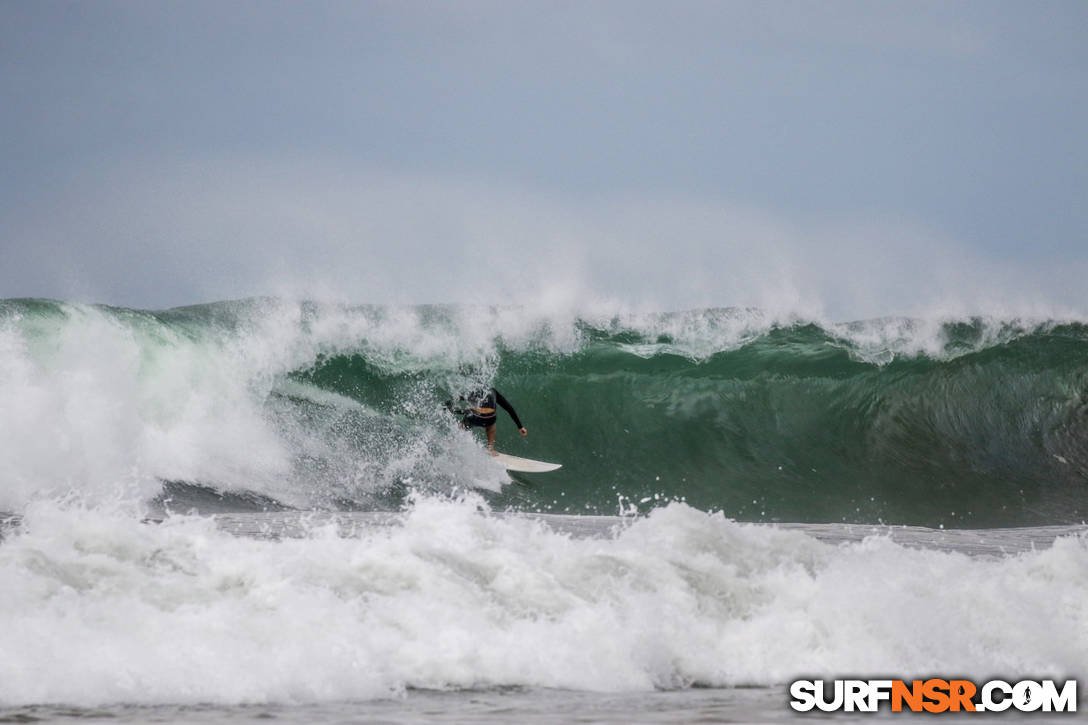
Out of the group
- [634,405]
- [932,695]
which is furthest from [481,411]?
[932,695]

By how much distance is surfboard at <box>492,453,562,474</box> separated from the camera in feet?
41.8

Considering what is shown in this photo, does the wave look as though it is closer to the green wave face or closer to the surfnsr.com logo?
the surfnsr.com logo

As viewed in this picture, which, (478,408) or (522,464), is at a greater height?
(478,408)

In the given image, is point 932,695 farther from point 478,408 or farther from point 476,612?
point 478,408

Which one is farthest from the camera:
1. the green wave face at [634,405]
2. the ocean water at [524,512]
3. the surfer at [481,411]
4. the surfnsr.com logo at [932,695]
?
the surfer at [481,411]

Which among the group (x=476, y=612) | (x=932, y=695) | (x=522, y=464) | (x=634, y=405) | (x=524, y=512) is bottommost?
(x=932, y=695)

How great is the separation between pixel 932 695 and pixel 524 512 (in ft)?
23.2

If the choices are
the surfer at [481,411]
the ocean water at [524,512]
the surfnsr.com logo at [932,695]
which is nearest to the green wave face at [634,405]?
the ocean water at [524,512]

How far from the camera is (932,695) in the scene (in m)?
4.53

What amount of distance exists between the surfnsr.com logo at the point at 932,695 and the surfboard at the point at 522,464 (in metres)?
8.11

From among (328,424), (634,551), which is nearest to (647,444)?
(328,424)

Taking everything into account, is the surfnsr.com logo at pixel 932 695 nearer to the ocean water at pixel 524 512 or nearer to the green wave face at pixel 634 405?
the ocean water at pixel 524 512

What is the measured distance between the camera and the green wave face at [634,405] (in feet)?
39.2

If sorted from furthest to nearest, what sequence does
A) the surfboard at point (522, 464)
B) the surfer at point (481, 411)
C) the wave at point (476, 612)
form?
the surfer at point (481, 411) < the surfboard at point (522, 464) < the wave at point (476, 612)
